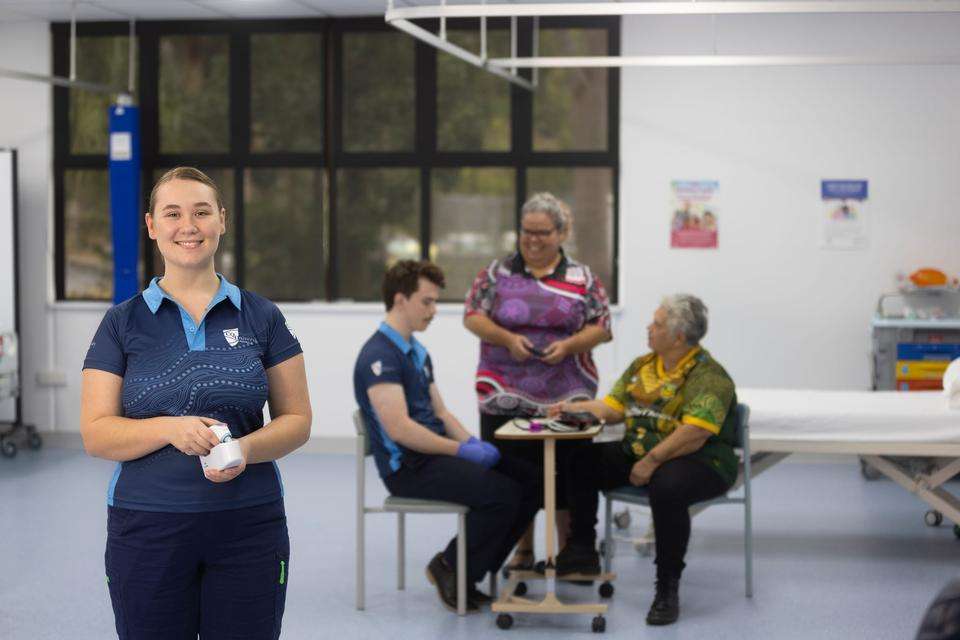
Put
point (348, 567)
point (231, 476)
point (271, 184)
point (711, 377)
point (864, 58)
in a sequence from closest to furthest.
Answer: point (231, 476) → point (711, 377) → point (348, 567) → point (864, 58) → point (271, 184)

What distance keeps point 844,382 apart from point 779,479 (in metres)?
0.85

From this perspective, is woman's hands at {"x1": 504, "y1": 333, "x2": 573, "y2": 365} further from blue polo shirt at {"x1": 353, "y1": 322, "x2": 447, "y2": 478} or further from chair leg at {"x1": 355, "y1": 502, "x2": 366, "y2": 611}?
chair leg at {"x1": 355, "y1": 502, "x2": 366, "y2": 611}

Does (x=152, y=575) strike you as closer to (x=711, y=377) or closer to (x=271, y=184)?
(x=711, y=377)

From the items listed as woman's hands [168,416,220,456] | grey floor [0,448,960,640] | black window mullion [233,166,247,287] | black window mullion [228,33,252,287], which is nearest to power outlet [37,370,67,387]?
grey floor [0,448,960,640]

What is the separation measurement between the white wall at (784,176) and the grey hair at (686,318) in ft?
10.2

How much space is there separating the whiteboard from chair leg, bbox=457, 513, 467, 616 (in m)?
4.55

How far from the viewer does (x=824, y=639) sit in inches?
163

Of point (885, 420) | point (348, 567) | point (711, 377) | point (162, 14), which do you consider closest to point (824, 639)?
point (711, 377)

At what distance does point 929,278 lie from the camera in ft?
23.5

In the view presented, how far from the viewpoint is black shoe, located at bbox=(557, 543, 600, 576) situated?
457cm

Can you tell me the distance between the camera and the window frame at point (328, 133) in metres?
7.84

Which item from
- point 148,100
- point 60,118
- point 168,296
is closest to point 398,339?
point 168,296

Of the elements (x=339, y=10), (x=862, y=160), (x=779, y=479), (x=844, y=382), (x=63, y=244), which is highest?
(x=339, y=10)

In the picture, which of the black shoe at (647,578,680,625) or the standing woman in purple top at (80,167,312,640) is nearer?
the standing woman in purple top at (80,167,312,640)
